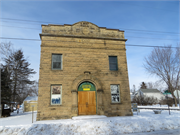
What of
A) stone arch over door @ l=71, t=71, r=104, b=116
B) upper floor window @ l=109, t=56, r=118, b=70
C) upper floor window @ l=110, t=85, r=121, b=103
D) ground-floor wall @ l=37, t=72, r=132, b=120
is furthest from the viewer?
upper floor window @ l=109, t=56, r=118, b=70

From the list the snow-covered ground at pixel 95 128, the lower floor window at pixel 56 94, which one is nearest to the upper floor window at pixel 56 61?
the lower floor window at pixel 56 94

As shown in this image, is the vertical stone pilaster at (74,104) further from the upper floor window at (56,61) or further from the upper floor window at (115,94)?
the upper floor window at (115,94)

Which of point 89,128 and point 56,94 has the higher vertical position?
point 56,94

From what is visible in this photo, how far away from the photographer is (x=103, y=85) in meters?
14.2

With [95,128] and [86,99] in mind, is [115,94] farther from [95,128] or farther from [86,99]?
[95,128]

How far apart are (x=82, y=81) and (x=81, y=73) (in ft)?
2.66

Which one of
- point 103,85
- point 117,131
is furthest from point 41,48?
point 117,131

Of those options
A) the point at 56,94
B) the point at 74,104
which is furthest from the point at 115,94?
the point at 56,94

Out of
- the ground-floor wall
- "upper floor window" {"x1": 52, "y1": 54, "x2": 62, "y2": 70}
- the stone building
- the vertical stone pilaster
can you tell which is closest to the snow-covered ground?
the ground-floor wall

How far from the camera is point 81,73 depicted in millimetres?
13992

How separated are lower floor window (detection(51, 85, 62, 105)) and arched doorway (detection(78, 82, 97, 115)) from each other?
186 centimetres

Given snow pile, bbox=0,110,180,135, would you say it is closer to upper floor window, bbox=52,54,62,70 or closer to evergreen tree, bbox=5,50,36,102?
upper floor window, bbox=52,54,62,70

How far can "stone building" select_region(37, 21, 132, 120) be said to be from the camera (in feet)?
42.9

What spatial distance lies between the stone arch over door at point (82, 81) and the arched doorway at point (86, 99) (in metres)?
0.41
